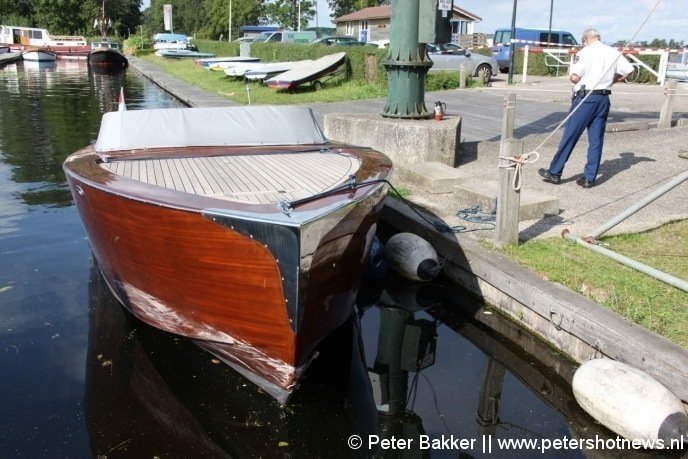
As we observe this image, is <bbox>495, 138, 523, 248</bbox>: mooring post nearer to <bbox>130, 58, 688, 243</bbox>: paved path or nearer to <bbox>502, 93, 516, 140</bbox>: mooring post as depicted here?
<bbox>130, 58, 688, 243</bbox>: paved path

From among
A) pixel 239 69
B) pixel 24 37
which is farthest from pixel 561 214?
pixel 24 37

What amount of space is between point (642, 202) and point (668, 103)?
6.22 m

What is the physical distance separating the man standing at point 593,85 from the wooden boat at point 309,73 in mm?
13551

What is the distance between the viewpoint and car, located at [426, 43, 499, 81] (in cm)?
2315

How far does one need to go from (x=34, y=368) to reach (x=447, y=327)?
3060mm

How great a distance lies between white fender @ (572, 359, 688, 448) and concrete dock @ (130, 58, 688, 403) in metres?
0.14

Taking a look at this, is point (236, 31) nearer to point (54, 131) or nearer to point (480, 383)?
point (54, 131)

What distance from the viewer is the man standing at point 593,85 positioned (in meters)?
6.68

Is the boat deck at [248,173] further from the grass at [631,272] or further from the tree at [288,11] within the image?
the tree at [288,11]

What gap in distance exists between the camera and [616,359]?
403 centimetres

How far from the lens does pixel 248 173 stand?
4.89 metres

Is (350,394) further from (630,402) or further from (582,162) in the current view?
(582,162)

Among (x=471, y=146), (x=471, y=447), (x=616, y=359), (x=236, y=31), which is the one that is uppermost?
(x=236, y=31)

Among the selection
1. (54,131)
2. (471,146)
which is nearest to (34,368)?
(471,146)
